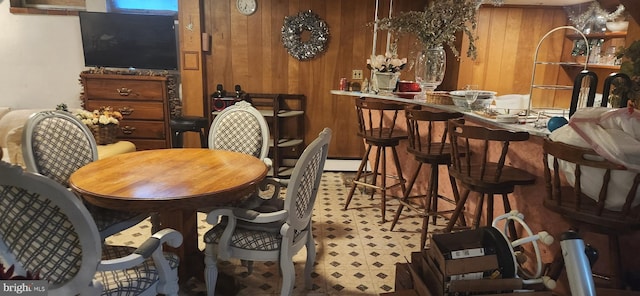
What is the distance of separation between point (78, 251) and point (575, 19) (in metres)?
5.03

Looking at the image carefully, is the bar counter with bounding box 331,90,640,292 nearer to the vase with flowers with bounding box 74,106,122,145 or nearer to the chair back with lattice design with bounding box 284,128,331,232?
the chair back with lattice design with bounding box 284,128,331,232

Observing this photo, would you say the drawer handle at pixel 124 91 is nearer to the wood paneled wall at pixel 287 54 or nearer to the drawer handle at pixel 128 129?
the drawer handle at pixel 128 129

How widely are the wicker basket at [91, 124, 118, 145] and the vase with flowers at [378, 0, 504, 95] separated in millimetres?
2694

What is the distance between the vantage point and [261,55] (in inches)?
191

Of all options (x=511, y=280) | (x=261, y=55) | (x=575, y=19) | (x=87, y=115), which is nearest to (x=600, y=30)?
(x=575, y=19)

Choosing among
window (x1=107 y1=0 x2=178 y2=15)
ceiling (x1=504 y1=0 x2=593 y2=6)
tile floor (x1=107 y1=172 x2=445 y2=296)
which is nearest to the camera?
tile floor (x1=107 y1=172 x2=445 y2=296)

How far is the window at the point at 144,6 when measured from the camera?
465 centimetres

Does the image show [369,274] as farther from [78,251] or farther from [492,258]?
[78,251]

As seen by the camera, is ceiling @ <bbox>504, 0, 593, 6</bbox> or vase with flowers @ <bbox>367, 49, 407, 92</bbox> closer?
vase with flowers @ <bbox>367, 49, 407, 92</bbox>

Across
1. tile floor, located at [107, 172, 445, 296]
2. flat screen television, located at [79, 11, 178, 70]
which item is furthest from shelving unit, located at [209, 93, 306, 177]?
tile floor, located at [107, 172, 445, 296]

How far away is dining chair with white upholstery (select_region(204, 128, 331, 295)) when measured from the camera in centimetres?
193

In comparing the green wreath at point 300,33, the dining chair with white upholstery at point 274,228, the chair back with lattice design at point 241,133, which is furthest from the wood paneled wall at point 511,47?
the dining chair with white upholstery at point 274,228

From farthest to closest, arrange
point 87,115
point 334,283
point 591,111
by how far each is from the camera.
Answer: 1. point 87,115
2. point 334,283
3. point 591,111

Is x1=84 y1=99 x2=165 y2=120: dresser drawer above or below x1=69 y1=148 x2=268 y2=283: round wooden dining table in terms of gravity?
above
